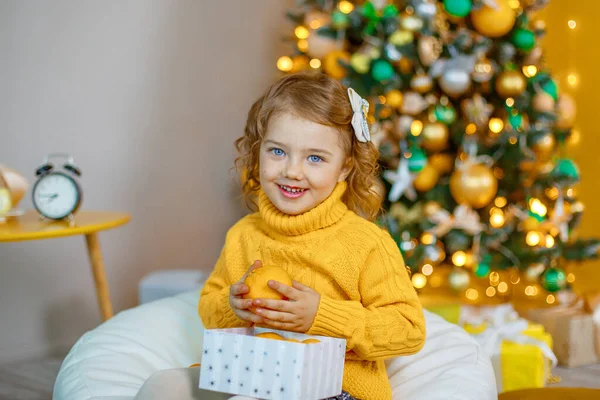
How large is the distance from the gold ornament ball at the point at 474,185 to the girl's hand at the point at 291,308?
1450mm

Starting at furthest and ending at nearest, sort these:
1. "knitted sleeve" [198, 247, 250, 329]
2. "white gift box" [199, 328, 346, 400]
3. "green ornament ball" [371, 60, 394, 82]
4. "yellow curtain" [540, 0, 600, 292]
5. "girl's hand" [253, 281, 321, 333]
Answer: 1. "yellow curtain" [540, 0, 600, 292]
2. "green ornament ball" [371, 60, 394, 82]
3. "knitted sleeve" [198, 247, 250, 329]
4. "girl's hand" [253, 281, 321, 333]
5. "white gift box" [199, 328, 346, 400]

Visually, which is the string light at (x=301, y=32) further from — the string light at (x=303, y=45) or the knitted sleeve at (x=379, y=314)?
the knitted sleeve at (x=379, y=314)

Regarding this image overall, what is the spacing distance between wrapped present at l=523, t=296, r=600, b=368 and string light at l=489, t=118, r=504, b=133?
708 mm

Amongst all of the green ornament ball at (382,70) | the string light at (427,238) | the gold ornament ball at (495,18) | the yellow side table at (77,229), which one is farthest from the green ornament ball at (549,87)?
the yellow side table at (77,229)

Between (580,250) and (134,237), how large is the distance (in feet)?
5.72

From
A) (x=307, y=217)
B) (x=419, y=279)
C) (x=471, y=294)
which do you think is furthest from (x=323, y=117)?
(x=471, y=294)

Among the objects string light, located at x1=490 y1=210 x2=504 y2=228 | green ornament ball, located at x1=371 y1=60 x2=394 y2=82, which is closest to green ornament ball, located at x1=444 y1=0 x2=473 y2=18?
green ornament ball, located at x1=371 y1=60 x2=394 y2=82

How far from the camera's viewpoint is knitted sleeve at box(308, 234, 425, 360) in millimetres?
1255

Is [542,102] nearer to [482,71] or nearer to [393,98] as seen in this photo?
[482,71]

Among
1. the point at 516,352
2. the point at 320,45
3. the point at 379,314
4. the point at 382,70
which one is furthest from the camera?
the point at 320,45

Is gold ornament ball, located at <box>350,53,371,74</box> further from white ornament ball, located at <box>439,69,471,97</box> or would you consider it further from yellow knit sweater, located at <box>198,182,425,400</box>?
yellow knit sweater, located at <box>198,182,425,400</box>

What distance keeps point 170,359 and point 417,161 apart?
1230mm

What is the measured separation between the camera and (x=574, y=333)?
8.39 feet

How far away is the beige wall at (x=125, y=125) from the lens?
2521 mm
